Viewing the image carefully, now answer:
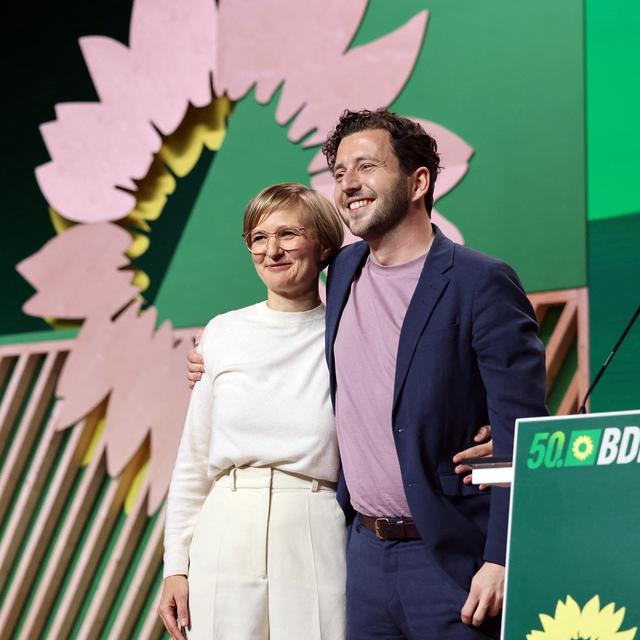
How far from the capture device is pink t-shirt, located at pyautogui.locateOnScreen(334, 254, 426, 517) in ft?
7.12

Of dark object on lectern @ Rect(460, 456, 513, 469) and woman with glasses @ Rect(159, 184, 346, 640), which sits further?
woman with glasses @ Rect(159, 184, 346, 640)

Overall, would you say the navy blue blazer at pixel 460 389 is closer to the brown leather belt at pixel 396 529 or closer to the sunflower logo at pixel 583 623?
the brown leather belt at pixel 396 529

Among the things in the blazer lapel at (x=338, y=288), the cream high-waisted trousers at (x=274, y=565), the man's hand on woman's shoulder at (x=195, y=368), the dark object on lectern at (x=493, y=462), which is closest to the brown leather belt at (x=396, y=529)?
the cream high-waisted trousers at (x=274, y=565)

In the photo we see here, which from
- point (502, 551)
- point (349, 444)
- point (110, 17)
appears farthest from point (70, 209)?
point (502, 551)

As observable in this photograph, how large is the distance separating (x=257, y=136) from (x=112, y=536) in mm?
1445

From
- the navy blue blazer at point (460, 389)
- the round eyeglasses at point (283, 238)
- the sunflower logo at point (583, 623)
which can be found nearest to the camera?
the sunflower logo at point (583, 623)

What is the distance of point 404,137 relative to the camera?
233cm

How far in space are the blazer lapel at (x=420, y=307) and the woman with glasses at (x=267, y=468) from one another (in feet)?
0.81

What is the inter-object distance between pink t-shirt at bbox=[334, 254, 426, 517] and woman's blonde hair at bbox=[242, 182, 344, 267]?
0.18m

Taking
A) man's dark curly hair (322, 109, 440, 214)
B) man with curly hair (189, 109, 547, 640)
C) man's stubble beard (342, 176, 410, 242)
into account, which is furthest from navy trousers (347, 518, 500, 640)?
man's dark curly hair (322, 109, 440, 214)

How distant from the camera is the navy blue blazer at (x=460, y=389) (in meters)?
2.06

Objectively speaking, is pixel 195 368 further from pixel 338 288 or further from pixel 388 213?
pixel 388 213

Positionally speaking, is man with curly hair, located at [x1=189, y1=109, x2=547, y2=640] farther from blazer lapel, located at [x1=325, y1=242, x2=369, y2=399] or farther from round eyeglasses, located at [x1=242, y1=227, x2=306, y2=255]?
round eyeglasses, located at [x1=242, y1=227, x2=306, y2=255]

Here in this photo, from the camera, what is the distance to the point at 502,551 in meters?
2.03
